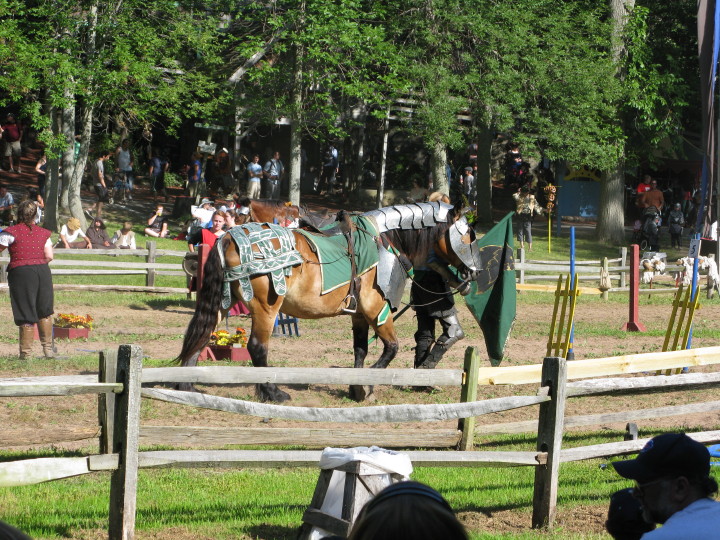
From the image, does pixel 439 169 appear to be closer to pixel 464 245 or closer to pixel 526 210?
pixel 526 210

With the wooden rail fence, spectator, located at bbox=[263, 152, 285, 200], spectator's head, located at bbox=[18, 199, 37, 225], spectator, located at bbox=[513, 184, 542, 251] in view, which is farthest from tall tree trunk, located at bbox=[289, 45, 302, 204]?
the wooden rail fence

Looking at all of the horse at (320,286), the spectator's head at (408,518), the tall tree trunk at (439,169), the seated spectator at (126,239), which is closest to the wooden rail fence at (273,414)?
the horse at (320,286)

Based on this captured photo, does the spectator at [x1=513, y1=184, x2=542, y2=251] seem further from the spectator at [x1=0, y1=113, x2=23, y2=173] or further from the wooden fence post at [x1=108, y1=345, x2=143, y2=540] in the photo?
the wooden fence post at [x1=108, y1=345, x2=143, y2=540]

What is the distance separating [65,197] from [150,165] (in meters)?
8.78

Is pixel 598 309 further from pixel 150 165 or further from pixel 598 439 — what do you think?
pixel 150 165

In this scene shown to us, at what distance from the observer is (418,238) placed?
38.0 feet

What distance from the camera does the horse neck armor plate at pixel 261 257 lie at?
10344 millimetres

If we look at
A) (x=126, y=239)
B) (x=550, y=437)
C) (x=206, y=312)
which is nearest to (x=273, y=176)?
(x=126, y=239)

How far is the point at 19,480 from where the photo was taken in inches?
222

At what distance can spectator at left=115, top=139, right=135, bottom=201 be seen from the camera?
31.9m

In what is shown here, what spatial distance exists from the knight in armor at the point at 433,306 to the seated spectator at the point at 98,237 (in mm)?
12028

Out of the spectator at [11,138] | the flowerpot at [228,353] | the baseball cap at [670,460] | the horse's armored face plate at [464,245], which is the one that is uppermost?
Answer: the spectator at [11,138]

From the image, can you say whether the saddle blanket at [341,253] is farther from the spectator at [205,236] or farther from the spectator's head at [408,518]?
the spectator's head at [408,518]

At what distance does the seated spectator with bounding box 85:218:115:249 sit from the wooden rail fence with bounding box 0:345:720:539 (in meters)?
14.4
